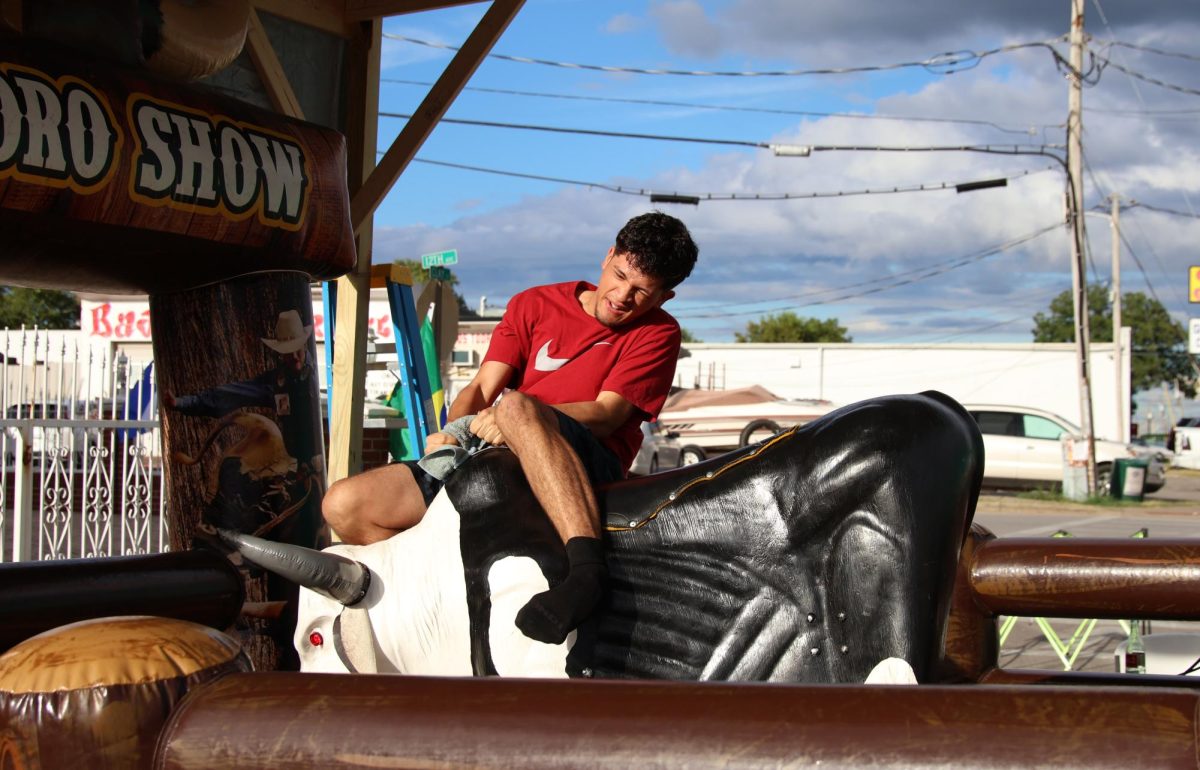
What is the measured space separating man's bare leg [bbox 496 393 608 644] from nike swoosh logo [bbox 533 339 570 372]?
537 millimetres

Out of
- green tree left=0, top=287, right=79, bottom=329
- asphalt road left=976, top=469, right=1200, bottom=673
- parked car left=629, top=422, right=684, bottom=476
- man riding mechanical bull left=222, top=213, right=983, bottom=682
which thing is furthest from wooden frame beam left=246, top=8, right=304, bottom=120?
green tree left=0, top=287, right=79, bottom=329

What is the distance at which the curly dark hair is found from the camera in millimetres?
2859

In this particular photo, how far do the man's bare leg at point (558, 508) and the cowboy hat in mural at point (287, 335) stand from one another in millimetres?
1332

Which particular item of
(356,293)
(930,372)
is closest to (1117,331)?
(930,372)

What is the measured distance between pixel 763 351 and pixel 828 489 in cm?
4263

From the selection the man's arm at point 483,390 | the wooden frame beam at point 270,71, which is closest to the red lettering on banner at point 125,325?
the wooden frame beam at point 270,71

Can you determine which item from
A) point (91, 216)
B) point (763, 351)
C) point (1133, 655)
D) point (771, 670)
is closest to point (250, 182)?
point (91, 216)

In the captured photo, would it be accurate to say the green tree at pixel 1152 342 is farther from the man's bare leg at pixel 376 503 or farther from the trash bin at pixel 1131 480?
the man's bare leg at pixel 376 503

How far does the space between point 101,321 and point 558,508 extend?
21108 mm

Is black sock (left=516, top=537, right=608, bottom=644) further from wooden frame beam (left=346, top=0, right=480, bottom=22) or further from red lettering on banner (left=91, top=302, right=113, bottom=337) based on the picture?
red lettering on banner (left=91, top=302, right=113, bottom=337)

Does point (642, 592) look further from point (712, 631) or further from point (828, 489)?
point (828, 489)

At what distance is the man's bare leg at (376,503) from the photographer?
2.70 meters

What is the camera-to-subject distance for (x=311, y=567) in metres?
2.35

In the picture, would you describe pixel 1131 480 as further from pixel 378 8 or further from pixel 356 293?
pixel 378 8
